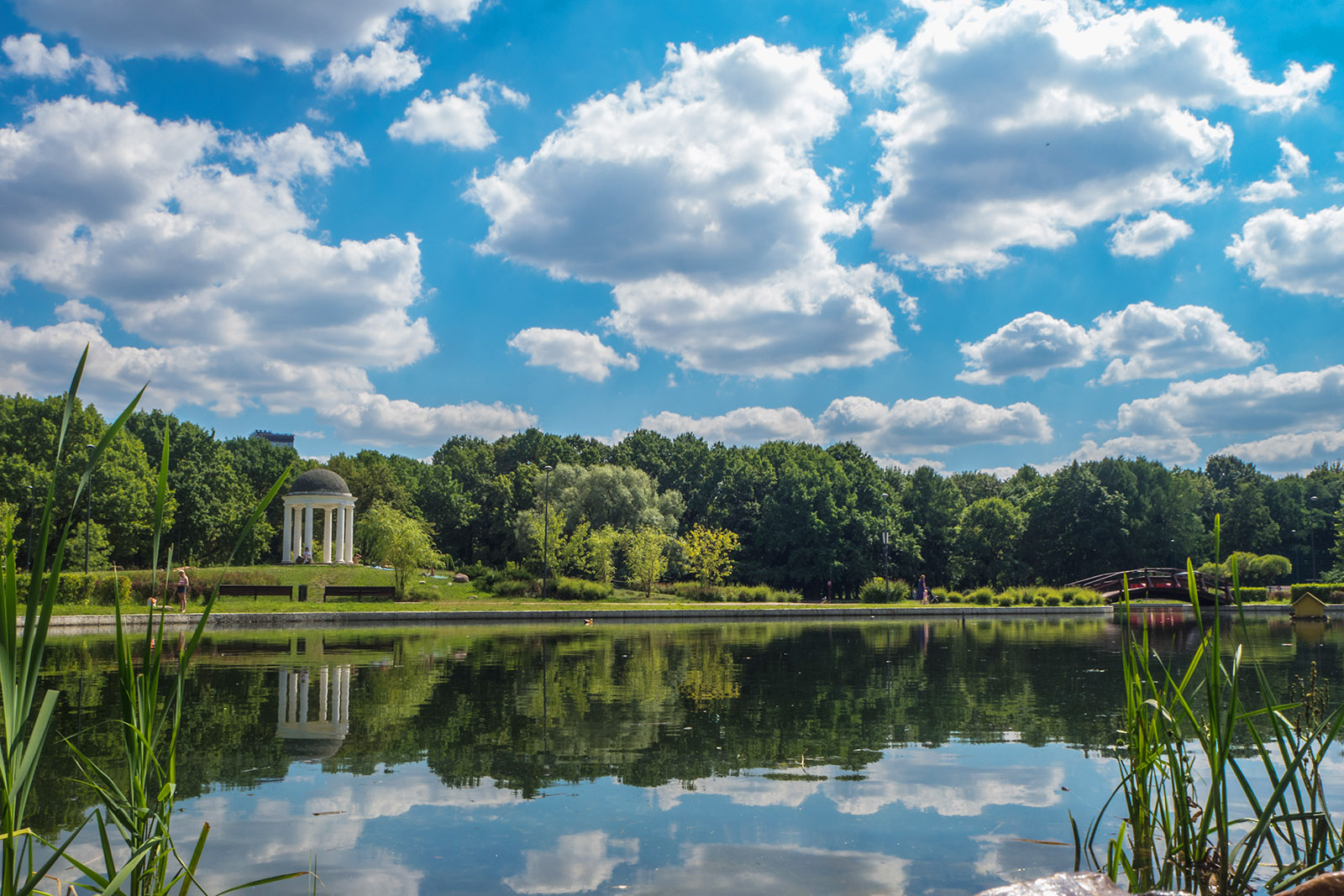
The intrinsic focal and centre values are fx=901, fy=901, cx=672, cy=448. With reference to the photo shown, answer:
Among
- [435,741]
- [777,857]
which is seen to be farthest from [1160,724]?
[435,741]

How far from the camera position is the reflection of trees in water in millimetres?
7945

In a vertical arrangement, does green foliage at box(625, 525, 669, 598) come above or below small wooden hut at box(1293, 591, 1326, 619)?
above

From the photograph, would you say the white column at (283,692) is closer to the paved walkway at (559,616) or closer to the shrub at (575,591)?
the paved walkway at (559,616)

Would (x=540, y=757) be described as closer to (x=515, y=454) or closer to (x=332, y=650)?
(x=332, y=650)

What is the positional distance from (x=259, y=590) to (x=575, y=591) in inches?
528

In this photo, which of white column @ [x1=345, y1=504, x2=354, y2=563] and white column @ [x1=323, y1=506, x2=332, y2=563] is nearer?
white column @ [x1=323, y1=506, x2=332, y2=563]

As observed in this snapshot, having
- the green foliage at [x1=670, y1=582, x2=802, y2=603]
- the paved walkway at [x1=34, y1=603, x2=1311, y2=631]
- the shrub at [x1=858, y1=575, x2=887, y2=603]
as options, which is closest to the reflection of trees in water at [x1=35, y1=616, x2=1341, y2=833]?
the paved walkway at [x1=34, y1=603, x2=1311, y2=631]

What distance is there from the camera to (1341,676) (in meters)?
13.8

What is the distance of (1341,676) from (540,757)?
42.0ft

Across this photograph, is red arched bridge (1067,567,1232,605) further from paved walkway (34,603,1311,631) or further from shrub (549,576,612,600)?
shrub (549,576,612,600)

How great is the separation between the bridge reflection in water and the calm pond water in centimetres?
5

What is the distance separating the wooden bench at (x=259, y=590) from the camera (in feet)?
117

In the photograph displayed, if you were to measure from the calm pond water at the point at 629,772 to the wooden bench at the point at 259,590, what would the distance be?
66.5 ft

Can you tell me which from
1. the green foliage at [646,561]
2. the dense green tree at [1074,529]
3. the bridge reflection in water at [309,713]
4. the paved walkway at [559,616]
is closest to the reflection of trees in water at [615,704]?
the bridge reflection in water at [309,713]
